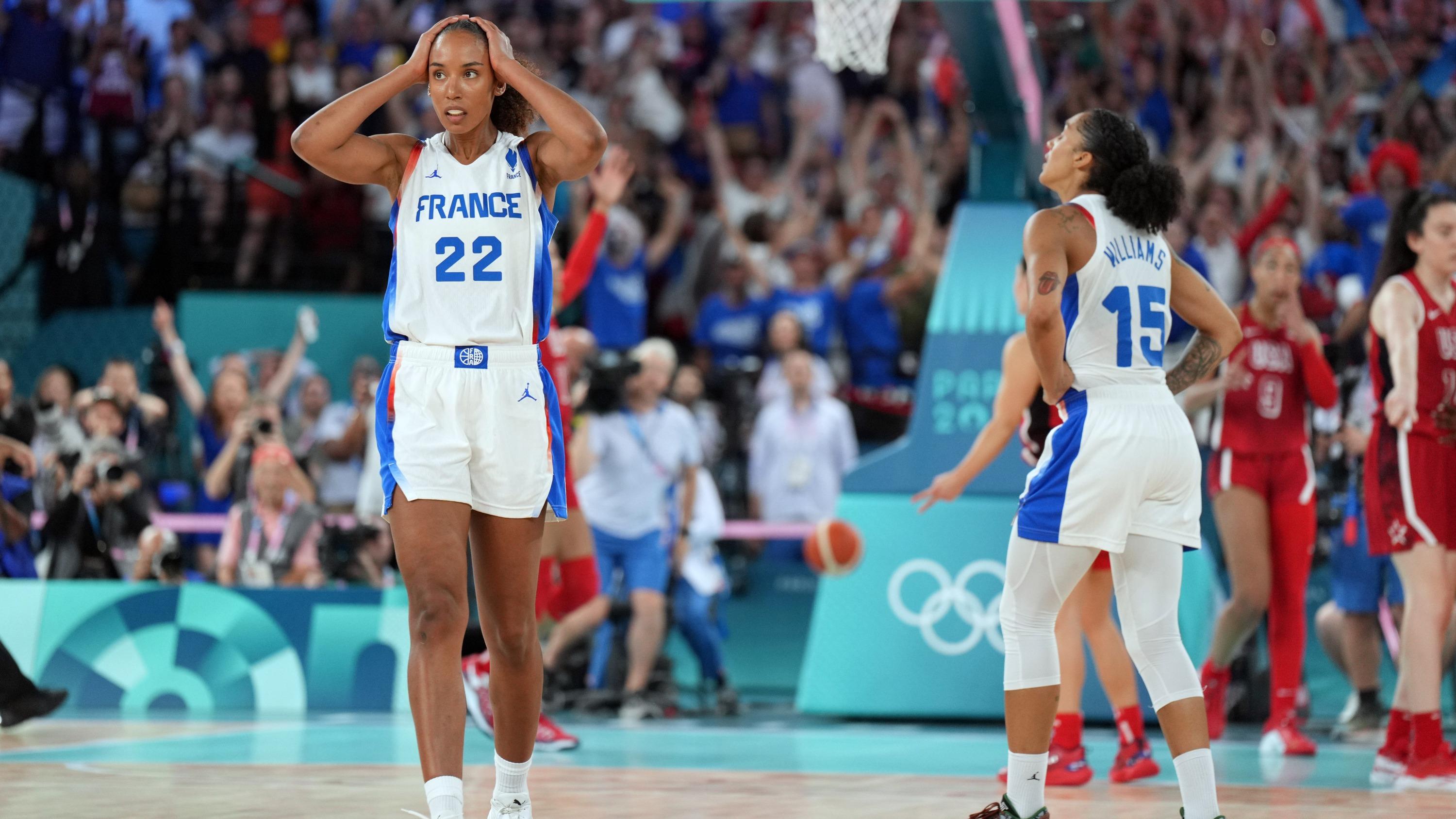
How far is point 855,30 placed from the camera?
30.5 ft

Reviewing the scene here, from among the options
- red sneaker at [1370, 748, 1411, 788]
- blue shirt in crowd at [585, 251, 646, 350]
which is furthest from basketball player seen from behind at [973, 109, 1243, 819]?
blue shirt in crowd at [585, 251, 646, 350]

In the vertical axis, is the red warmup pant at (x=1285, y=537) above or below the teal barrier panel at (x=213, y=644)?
above

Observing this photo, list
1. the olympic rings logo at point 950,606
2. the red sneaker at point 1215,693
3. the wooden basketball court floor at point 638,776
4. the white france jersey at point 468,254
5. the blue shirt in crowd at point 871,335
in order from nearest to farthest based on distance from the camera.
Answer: the white france jersey at point 468,254 < the wooden basketball court floor at point 638,776 < the red sneaker at point 1215,693 < the olympic rings logo at point 950,606 < the blue shirt in crowd at point 871,335

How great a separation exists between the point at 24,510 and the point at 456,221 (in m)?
6.71

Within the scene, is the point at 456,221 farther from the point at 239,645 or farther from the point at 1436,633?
the point at 239,645

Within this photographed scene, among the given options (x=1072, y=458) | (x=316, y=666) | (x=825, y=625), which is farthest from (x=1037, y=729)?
(x=316, y=666)

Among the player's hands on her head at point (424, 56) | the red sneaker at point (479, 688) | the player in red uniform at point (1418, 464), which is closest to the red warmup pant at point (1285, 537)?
the player in red uniform at point (1418, 464)

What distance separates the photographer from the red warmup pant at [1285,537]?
26.6 feet

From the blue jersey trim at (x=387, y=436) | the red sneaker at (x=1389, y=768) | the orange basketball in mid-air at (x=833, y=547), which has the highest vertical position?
the blue jersey trim at (x=387, y=436)

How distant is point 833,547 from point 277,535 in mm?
4029

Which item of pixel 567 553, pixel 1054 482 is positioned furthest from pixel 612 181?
pixel 1054 482

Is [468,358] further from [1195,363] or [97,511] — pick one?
[97,511]

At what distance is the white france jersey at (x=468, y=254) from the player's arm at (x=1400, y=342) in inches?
149

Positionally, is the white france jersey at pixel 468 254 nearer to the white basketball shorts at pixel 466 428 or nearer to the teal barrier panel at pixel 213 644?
the white basketball shorts at pixel 466 428
